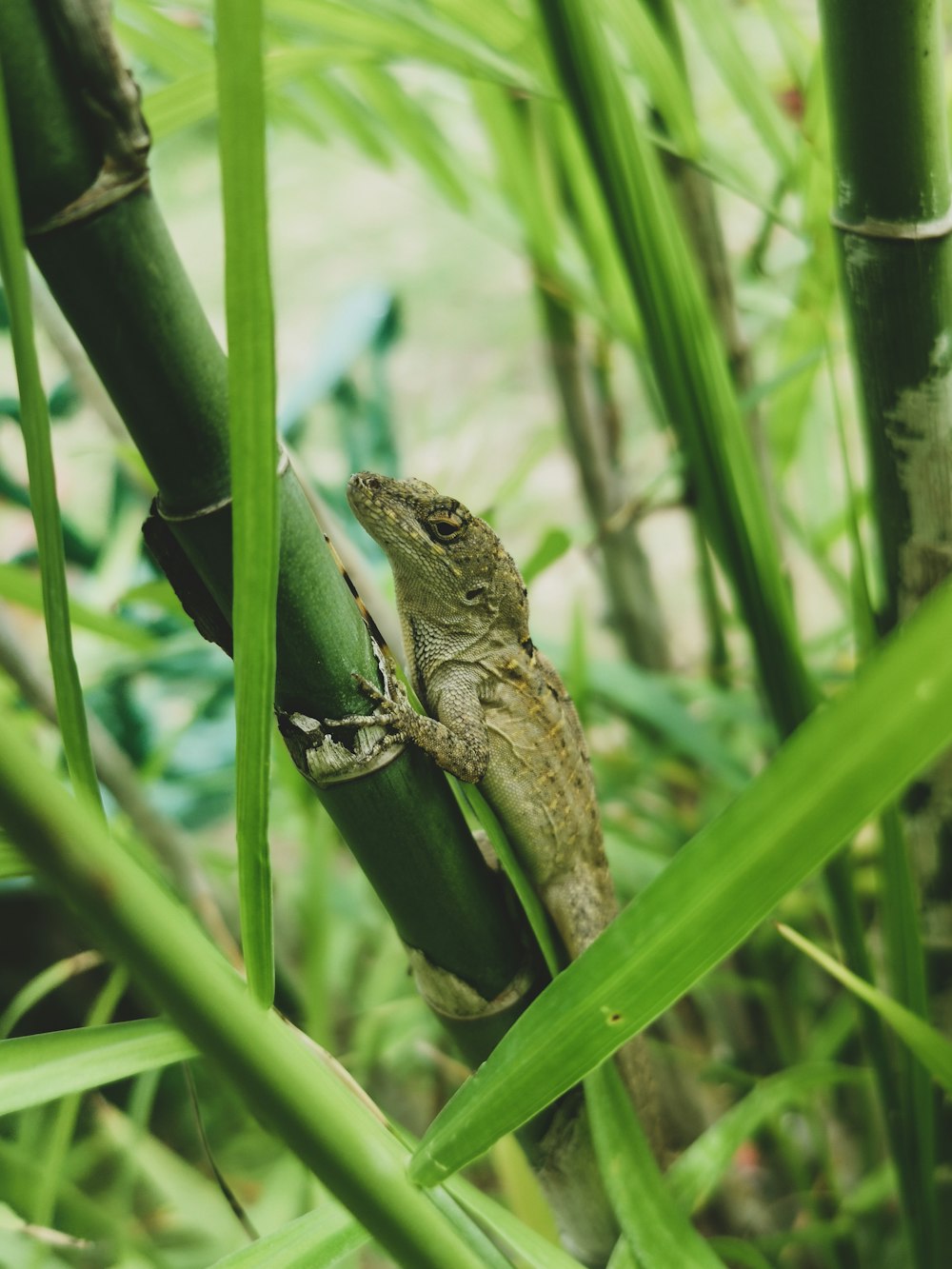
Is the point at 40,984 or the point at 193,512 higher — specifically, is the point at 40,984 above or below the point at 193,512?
below

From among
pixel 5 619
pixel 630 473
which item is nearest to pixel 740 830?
pixel 5 619

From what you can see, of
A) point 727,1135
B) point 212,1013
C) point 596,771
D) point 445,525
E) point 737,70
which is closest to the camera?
point 212,1013

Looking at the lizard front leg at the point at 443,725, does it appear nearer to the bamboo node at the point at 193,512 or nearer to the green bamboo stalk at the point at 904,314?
the bamboo node at the point at 193,512

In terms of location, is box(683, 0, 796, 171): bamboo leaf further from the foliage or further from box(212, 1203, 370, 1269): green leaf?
box(212, 1203, 370, 1269): green leaf

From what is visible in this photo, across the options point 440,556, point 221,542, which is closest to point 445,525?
Result: point 440,556

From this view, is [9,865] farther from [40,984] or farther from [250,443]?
[40,984]

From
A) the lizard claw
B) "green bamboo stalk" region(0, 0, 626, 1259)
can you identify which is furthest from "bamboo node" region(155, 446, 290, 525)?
the lizard claw
